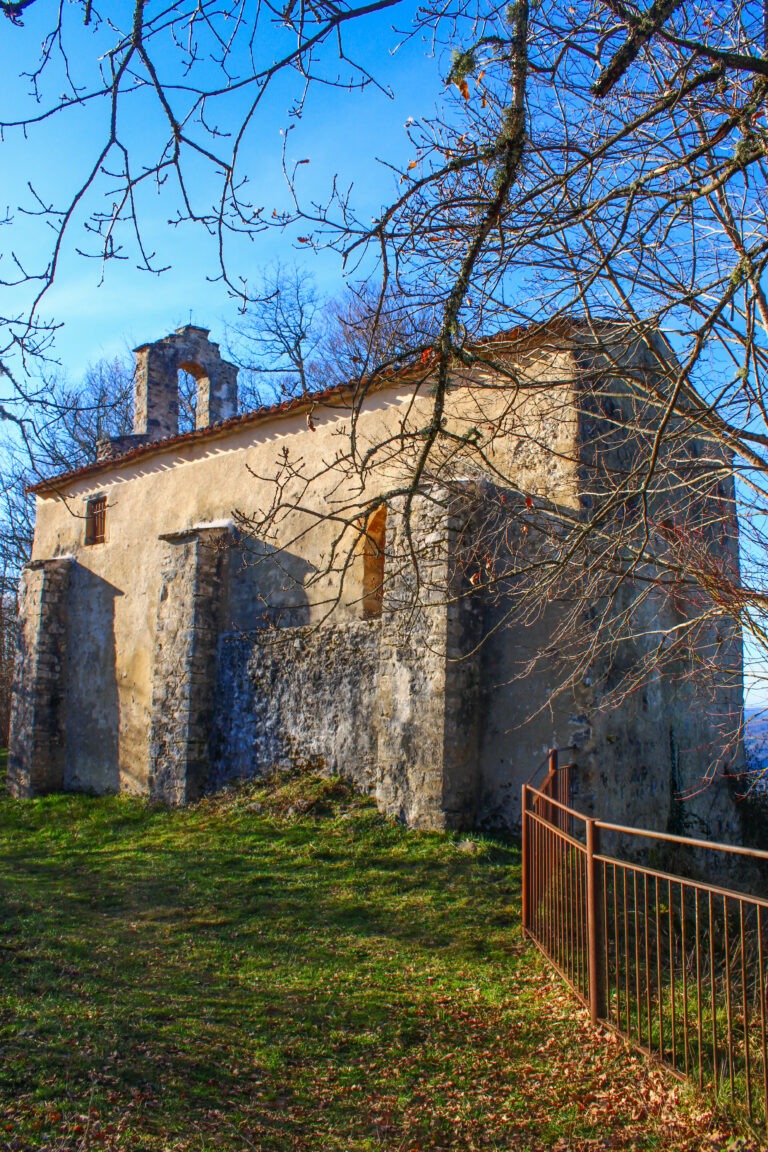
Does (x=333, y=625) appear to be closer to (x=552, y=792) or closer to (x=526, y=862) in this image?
(x=552, y=792)

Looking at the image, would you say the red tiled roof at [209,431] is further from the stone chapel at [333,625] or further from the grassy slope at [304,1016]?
the grassy slope at [304,1016]

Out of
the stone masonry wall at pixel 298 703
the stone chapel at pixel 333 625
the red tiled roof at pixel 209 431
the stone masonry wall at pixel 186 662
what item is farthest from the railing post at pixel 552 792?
the stone masonry wall at pixel 186 662

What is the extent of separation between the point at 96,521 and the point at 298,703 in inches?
272

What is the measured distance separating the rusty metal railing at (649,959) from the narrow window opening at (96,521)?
1089 cm

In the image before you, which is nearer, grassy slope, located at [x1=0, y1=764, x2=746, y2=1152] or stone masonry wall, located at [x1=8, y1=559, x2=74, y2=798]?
grassy slope, located at [x1=0, y1=764, x2=746, y2=1152]

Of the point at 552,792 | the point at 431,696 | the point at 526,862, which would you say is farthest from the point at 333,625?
the point at 526,862

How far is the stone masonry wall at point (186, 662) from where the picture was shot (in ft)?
40.1

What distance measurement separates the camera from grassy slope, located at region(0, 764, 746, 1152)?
4031mm

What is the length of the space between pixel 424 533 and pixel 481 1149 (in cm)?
633

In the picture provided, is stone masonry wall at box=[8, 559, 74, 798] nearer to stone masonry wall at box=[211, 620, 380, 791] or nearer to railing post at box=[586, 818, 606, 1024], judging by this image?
stone masonry wall at box=[211, 620, 380, 791]

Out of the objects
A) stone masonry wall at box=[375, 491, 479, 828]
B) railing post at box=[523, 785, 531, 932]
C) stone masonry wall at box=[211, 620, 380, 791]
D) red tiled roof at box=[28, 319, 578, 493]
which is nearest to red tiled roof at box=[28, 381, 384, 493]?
red tiled roof at box=[28, 319, 578, 493]

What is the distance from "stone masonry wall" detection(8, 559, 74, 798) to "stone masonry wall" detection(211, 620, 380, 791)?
4.74 meters

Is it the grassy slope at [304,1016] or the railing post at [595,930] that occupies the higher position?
the railing post at [595,930]

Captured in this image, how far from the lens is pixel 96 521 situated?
16.2 meters
